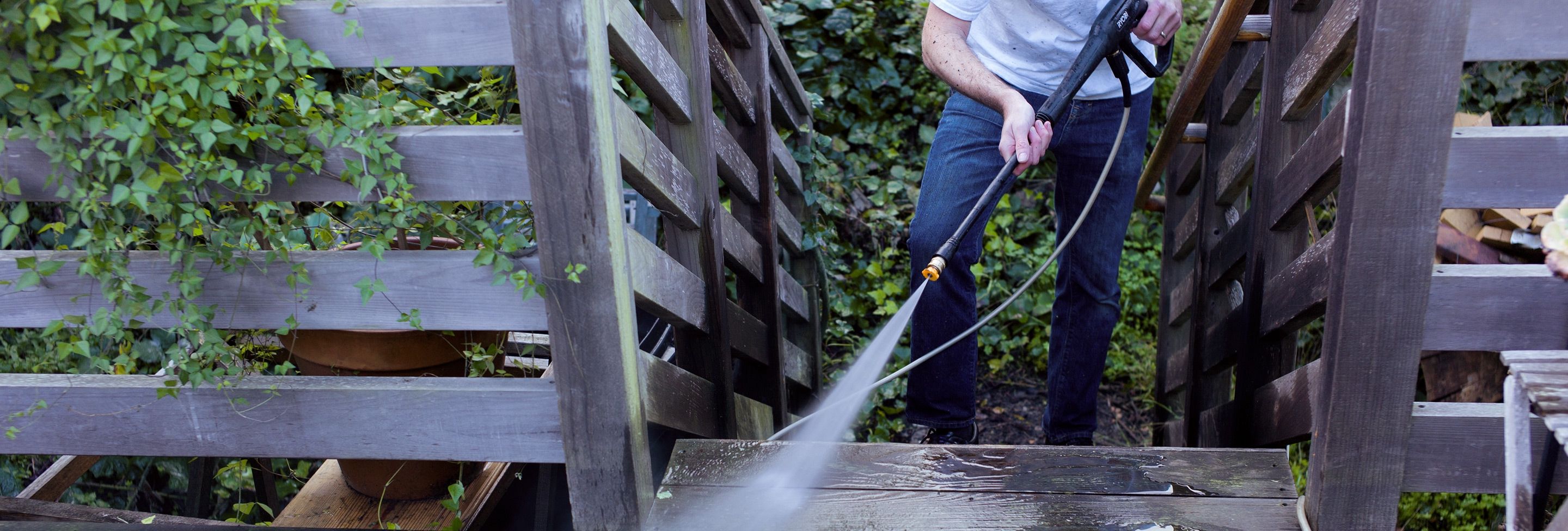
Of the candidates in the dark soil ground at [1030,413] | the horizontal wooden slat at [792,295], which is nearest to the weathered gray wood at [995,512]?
the horizontal wooden slat at [792,295]

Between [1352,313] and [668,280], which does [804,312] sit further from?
[1352,313]

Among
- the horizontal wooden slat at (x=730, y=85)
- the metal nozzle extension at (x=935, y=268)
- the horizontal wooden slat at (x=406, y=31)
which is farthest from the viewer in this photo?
the horizontal wooden slat at (x=730, y=85)

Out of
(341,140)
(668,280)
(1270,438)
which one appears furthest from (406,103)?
(1270,438)

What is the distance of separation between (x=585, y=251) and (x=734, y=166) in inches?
39.6

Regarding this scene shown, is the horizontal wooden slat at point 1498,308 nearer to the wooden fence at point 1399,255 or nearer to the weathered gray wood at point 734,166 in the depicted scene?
the wooden fence at point 1399,255

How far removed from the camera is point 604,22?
136 centimetres

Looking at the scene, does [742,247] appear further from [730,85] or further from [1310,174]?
[1310,174]

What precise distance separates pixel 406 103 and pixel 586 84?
308mm

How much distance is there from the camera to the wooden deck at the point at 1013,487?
5.08ft

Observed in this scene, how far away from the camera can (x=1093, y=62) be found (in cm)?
195

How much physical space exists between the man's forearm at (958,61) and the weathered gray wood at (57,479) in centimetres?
234

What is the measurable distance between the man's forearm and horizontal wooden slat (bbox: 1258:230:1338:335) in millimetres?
632

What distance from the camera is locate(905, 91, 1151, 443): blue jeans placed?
6.98 feet

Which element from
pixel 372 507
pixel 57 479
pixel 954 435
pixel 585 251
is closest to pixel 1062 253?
pixel 954 435
